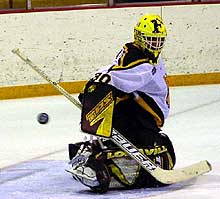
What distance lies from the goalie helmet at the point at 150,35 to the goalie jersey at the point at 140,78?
0.04m

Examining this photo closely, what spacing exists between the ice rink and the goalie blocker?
72mm

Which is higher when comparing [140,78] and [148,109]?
[140,78]

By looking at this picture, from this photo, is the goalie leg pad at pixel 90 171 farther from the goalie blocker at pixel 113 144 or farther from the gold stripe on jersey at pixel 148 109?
the gold stripe on jersey at pixel 148 109

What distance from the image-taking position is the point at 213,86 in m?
7.16

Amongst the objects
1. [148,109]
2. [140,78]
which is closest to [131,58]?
[140,78]

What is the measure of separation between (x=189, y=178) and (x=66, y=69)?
300 cm

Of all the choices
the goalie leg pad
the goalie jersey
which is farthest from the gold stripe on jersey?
the goalie leg pad

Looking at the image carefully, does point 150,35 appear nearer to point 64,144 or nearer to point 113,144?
point 113,144

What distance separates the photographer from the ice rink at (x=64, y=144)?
3.88 metres

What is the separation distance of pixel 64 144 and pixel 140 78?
1.44 metres

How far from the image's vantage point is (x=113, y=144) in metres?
3.96

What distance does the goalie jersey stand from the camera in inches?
147

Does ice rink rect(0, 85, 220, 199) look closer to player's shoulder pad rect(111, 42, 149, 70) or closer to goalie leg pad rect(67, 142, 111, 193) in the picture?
goalie leg pad rect(67, 142, 111, 193)

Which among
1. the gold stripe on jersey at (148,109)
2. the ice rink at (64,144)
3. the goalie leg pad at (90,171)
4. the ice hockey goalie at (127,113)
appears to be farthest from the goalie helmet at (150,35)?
the ice rink at (64,144)
